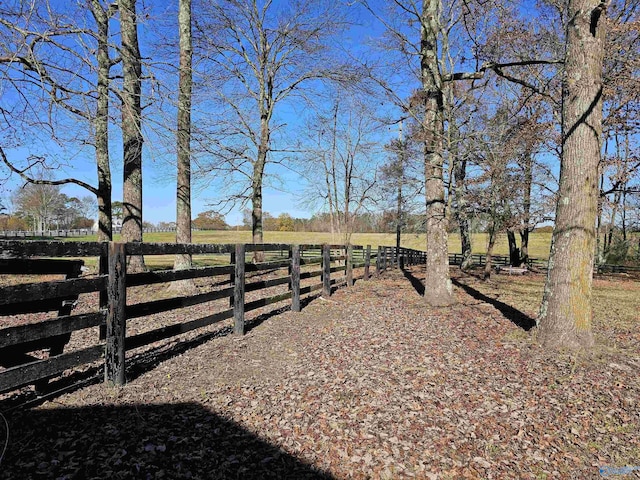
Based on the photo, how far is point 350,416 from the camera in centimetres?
359

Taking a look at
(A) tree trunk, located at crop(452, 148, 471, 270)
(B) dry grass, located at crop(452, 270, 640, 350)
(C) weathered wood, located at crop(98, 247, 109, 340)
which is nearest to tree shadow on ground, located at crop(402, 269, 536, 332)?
(B) dry grass, located at crop(452, 270, 640, 350)

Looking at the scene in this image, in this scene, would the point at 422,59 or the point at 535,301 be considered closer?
the point at 422,59

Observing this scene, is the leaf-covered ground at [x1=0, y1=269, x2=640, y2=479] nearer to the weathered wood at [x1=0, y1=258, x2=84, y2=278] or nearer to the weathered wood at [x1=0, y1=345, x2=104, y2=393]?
the weathered wood at [x1=0, y1=345, x2=104, y2=393]

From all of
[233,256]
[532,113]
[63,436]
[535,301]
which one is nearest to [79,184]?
[233,256]

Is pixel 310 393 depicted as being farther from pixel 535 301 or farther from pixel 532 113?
pixel 532 113

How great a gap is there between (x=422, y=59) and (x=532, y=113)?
10.3 meters

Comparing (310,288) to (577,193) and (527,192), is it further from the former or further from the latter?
(527,192)

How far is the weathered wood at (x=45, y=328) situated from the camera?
9.78 feet

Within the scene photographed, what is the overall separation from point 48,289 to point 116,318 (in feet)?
2.44

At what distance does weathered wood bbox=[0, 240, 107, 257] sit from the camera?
3.05m

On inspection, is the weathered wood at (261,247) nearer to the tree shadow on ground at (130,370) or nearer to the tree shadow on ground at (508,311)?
the tree shadow on ground at (130,370)

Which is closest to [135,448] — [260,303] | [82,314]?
[82,314]

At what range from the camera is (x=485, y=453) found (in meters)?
3.05

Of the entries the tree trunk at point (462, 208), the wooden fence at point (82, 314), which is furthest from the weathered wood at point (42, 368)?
the tree trunk at point (462, 208)
